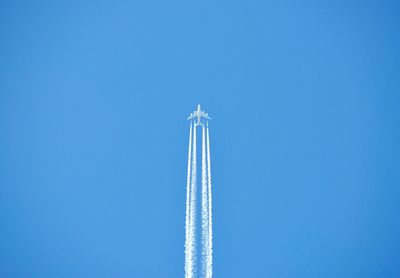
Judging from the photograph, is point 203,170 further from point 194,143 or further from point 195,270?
point 195,270

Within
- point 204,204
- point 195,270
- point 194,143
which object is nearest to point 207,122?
point 194,143

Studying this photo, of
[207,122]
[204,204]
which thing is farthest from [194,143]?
[204,204]

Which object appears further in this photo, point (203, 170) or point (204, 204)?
point (203, 170)

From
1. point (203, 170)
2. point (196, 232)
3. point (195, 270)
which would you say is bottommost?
point (195, 270)

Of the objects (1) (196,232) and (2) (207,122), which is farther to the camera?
(2) (207,122)

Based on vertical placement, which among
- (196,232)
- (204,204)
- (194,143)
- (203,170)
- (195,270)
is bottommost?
(195,270)

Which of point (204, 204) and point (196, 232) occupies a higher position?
point (204, 204)

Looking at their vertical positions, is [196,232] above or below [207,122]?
below

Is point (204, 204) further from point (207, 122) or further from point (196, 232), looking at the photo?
point (207, 122)
